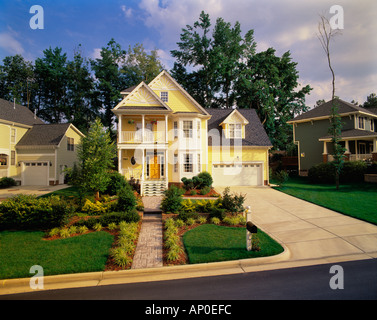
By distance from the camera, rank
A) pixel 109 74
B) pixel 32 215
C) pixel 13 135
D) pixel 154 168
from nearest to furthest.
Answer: pixel 32 215 < pixel 154 168 < pixel 13 135 < pixel 109 74

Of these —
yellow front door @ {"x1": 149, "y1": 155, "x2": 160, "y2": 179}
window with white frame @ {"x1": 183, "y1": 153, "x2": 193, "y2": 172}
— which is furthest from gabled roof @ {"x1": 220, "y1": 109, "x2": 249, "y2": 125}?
yellow front door @ {"x1": 149, "y1": 155, "x2": 160, "y2": 179}

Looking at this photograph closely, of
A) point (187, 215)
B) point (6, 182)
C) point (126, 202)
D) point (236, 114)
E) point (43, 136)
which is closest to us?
point (187, 215)

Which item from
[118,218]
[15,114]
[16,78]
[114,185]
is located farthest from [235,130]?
[16,78]

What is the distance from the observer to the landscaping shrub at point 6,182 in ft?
65.3

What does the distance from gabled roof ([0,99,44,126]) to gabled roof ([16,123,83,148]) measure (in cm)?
140

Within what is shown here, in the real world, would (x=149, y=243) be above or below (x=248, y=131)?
below

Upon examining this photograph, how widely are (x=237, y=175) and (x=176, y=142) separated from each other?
6795mm

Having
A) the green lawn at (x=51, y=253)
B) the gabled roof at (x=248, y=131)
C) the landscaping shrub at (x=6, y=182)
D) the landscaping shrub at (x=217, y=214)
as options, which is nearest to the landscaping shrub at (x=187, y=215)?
the landscaping shrub at (x=217, y=214)

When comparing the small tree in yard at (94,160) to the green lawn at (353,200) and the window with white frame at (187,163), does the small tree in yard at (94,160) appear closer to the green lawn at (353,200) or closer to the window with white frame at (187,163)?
the window with white frame at (187,163)

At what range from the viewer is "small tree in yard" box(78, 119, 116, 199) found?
1184 centimetres

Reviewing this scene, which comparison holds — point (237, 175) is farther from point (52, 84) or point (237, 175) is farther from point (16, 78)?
point (16, 78)

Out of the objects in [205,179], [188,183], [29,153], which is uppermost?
[29,153]

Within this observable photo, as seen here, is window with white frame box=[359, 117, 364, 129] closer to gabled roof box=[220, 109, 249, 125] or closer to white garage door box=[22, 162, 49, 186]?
gabled roof box=[220, 109, 249, 125]

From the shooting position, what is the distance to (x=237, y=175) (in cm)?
2055
